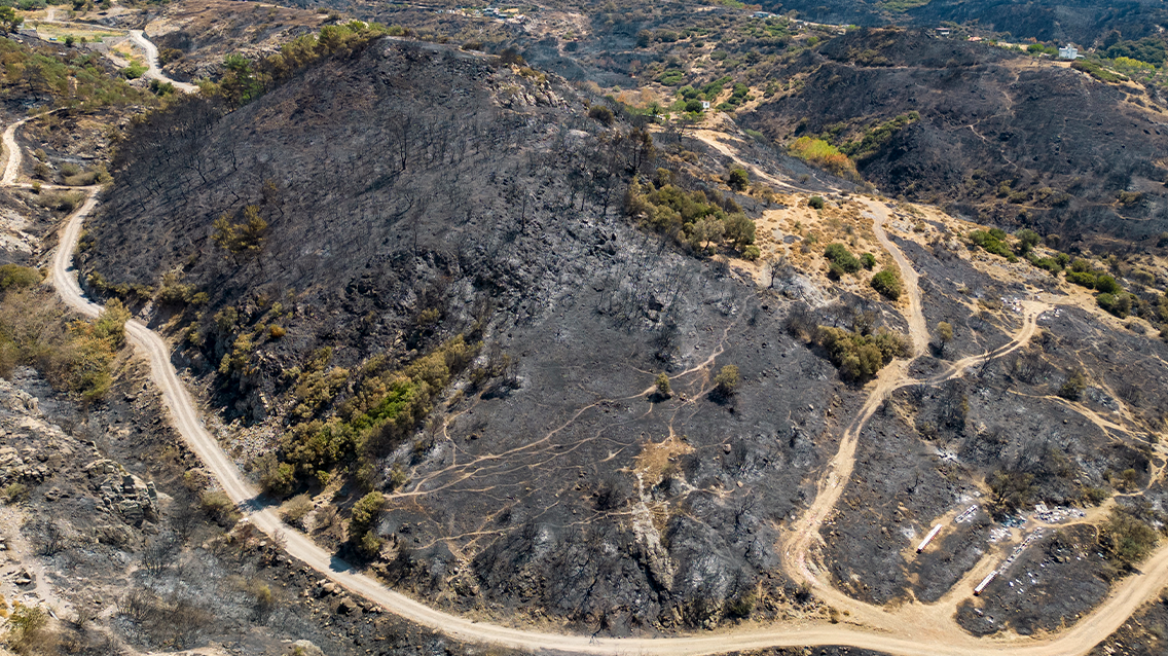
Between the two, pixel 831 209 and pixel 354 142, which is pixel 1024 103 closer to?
pixel 831 209

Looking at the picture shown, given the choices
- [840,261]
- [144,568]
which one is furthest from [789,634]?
[840,261]

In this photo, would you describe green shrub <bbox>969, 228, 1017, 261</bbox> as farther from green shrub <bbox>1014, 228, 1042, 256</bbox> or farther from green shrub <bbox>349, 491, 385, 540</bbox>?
green shrub <bbox>349, 491, 385, 540</bbox>

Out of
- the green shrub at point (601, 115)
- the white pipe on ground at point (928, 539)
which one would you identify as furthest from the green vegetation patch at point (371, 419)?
the green shrub at point (601, 115)

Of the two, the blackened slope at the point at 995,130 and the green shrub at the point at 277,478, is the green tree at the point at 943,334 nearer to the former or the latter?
the blackened slope at the point at 995,130

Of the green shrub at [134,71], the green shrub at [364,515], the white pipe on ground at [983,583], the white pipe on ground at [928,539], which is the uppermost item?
the green shrub at [134,71]

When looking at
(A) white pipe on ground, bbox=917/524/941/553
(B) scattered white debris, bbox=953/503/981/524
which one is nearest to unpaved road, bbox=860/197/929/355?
(B) scattered white debris, bbox=953/503/981/524

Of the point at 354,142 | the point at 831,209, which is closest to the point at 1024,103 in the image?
the point at 831,209
